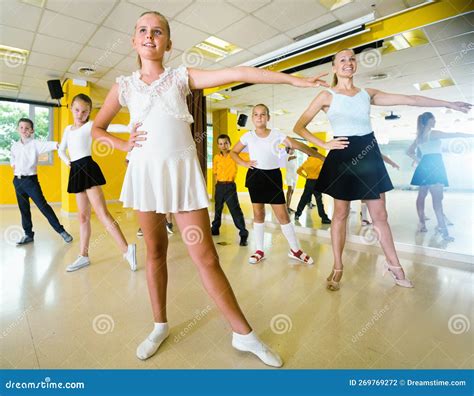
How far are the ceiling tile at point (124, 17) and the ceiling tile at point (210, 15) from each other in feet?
1.79

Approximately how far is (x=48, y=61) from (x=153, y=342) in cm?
612

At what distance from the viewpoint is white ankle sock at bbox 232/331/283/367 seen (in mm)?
1132

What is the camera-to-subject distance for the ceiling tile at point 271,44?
4239mm

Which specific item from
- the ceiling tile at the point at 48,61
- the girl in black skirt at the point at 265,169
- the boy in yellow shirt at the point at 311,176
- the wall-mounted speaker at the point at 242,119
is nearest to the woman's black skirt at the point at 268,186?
the girl in black skirt at the point at 265,169

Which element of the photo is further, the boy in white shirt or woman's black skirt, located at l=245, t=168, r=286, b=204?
the boy in white shirt

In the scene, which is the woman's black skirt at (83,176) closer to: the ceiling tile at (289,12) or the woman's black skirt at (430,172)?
the ceiling tile at (289,12)

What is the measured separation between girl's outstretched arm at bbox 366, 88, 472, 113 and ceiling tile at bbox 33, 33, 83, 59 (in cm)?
487

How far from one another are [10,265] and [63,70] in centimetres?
485

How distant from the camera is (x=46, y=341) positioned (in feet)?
4.36

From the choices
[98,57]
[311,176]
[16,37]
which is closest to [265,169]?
[311,176]

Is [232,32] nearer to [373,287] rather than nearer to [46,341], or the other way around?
[373,287]

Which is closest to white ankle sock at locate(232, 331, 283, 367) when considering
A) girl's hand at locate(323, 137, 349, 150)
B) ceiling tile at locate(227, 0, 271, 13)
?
girl's hand at locate(323, 137, 349, 150)

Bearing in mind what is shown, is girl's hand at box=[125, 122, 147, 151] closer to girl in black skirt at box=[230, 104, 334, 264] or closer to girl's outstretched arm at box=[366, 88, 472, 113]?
girl in black skirt at box=[230, 104, 334, 264]

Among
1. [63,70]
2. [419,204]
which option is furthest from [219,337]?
[63,70]
